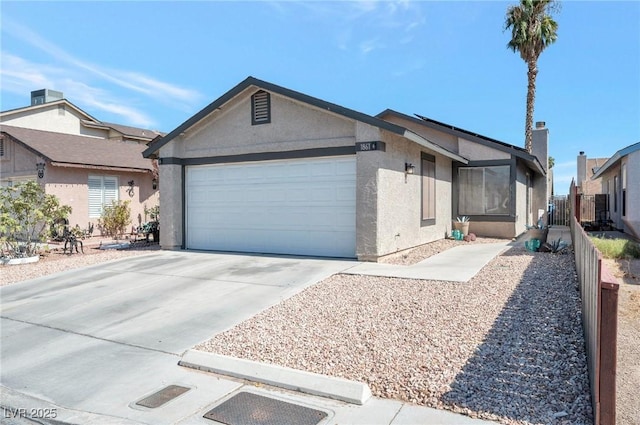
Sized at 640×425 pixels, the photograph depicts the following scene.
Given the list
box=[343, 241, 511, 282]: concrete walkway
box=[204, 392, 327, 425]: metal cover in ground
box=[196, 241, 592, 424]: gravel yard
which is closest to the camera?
box=[204, 392, 327, 425]: metal cover in ground

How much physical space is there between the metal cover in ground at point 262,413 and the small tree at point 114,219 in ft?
51.4

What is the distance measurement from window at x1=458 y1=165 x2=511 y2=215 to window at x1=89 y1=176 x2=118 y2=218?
565 inches

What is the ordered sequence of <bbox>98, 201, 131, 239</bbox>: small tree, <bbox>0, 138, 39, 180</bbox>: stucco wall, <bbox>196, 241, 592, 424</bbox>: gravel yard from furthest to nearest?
1. <bbox>98, 201, 131, 239</bbox>: small tree
2. <bbox>0, 138, 39, 180</bbox>: stucco wall
3. <bbox>196, 241, 592, 424</bbox>: gravel yard

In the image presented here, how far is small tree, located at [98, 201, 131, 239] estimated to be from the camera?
1791cm

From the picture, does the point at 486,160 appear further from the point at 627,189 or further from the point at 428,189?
the point at 627,189

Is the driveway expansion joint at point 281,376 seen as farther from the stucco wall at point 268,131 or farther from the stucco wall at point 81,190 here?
the stucco wall at point 81,190

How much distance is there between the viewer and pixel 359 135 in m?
10.0

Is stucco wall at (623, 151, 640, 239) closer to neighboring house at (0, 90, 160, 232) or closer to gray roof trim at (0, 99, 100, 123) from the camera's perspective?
neighboring house at (0, 90, 160, 232)

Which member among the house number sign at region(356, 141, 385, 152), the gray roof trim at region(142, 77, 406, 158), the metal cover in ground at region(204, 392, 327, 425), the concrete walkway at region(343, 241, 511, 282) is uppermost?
the gray roof trim at region(142, 77, 406, 158)

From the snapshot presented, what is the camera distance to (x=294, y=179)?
1127 centimetres

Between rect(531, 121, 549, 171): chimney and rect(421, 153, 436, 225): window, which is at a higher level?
rect(531, 121, 549, 171): chimney

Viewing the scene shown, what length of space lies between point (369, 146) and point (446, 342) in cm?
584

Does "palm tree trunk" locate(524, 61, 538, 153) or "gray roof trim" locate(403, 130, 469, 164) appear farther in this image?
"palm tree trunk" locate(524, 61, 538, 153)

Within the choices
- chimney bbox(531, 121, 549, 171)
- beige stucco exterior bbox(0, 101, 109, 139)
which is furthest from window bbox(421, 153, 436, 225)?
beige stucco exterior bbox(0, 101, 109, 139)
